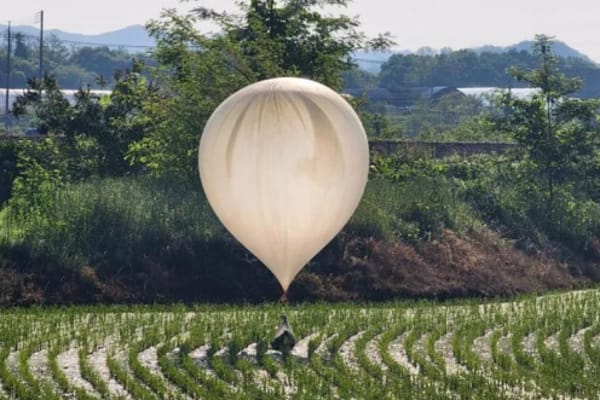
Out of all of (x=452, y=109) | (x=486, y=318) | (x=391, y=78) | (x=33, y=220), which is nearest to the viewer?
(x=486, y=318)

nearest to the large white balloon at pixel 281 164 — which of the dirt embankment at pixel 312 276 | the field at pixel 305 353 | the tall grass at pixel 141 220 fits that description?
the field at pixel 305 353

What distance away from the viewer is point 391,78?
163750 mm

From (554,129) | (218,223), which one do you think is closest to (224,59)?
(218,223)

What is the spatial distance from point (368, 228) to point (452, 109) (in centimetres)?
7036

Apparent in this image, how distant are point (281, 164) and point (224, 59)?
15137mm

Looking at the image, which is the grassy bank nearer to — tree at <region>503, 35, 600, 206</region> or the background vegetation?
the background vegetation

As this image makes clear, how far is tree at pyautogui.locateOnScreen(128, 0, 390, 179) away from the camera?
108 ft

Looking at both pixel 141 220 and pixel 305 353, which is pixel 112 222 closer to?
pixel 141 220

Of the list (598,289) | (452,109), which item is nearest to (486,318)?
(598,289)

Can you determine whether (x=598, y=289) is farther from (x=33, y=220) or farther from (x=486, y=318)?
(x=33, y=220)

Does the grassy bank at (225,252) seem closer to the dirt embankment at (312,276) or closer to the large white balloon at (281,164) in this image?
the dirt embankment at (312,276)

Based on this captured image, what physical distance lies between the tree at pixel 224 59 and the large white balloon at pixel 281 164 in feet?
40.9

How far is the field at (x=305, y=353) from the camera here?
17250 mm

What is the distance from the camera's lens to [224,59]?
33.9 meters
